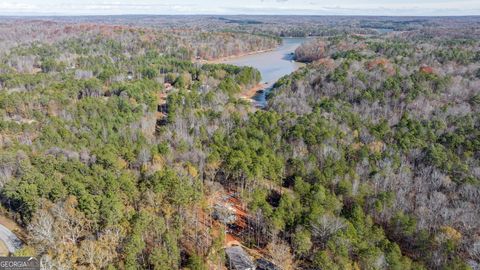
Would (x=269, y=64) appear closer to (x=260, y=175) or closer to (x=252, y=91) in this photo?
(x=252, y=91)

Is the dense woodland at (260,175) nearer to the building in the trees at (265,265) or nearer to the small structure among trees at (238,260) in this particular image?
the building in the trees at (265,265)

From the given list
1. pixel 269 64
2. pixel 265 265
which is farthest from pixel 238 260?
pixel 269 64

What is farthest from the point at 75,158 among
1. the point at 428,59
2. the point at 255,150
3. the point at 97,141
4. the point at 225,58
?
the point at 225,58

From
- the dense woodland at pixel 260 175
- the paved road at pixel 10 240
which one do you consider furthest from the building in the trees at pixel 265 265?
the paved road at pixel 10 240

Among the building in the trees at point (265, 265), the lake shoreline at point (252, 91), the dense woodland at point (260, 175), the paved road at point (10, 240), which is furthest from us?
the lake shoreline at point (252, 91)

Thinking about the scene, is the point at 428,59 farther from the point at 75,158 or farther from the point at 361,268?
the point at 75,158

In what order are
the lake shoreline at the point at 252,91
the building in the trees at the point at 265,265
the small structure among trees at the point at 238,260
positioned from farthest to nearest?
1. the lake shoreline at the point at 252,91
2. the building in the trees at the point at 265,265
3. the small structure among trees at the point at 238,260
